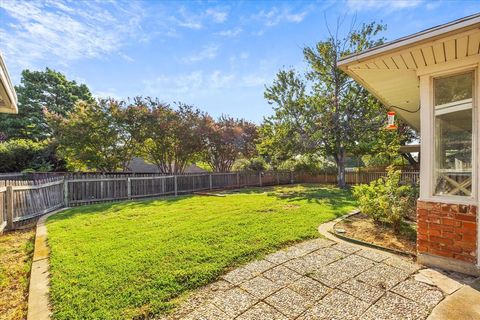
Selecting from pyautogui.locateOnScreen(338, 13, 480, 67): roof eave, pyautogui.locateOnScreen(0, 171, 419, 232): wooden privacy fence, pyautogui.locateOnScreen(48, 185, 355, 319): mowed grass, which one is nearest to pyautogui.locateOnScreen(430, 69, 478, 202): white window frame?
pyautogui.locateOnScreen(338, 13, 480, 67): roof eave

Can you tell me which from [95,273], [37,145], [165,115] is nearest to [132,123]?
[165,115]

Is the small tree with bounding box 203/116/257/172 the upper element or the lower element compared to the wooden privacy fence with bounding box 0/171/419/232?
upper

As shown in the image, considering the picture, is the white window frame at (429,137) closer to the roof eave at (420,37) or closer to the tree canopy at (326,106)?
the roof eave at (420,37)

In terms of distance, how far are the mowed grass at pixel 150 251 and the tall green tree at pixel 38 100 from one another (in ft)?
72.8

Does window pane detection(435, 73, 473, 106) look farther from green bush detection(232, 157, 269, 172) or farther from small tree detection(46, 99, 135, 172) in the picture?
green bush detection(232, 157, 269, 172)

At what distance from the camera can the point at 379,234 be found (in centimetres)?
449

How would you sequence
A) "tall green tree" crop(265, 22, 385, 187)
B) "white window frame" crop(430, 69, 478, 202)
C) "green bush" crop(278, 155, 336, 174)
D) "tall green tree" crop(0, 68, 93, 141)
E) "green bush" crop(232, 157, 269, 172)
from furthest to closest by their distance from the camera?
"tall green tree" crop(0, 68, 93, 141) → "green bush" crop(278, 155, 336, 174) → "green bush" crop(232, 157, 269, 172) → "tall green tree" crop(265, 22, 385, 187) → "white window frame" crop(430, 69, 478, 202)

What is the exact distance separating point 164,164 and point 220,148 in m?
4.11

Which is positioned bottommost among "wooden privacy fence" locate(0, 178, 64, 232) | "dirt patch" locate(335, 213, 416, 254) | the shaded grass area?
the shaded grass area

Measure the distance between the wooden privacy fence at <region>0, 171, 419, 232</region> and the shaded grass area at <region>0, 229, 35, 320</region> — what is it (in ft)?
2.04

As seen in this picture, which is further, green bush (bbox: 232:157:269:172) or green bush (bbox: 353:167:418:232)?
green bush (bbox: 232:157:269:172)

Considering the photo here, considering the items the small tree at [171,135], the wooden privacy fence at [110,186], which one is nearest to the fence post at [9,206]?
the wooden privacy fence at [110,186]

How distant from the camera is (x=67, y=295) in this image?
2.52 metres

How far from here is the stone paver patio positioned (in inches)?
85.8
